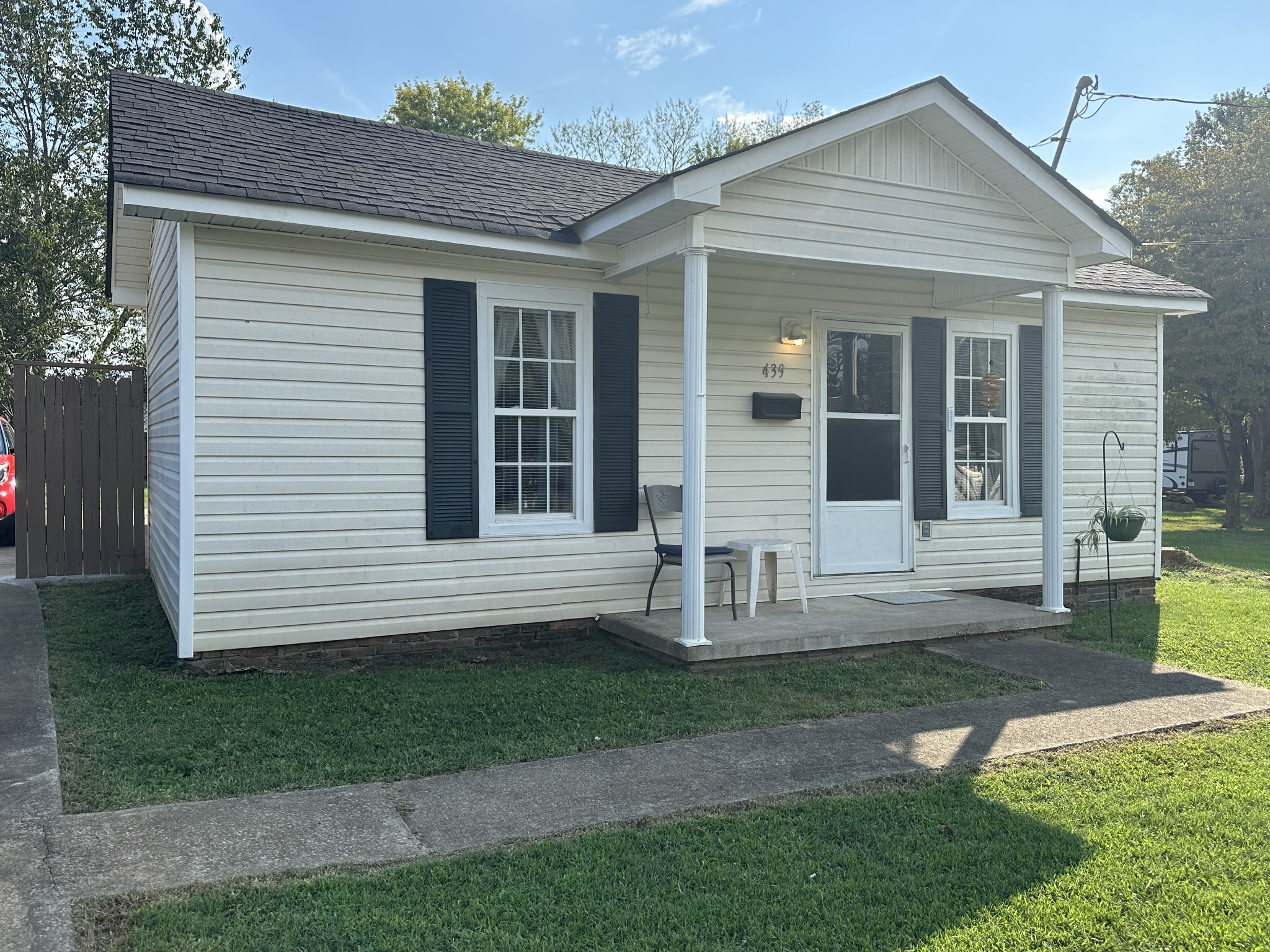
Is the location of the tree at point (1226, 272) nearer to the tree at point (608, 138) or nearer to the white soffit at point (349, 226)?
the tree at point (608, 138)

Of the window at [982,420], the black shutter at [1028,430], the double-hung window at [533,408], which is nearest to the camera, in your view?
the double-hung window at [533,408]

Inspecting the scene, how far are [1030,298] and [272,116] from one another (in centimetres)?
638

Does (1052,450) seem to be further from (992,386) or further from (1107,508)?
(1107,508)

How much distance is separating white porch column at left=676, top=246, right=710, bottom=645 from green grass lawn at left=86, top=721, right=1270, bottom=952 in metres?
2.11

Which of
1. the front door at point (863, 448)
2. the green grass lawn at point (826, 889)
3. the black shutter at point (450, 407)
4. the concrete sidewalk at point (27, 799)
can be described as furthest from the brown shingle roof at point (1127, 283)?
the concrete sidewalk at point (27, 799)

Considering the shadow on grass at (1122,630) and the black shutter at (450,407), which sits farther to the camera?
the shadow on grass at (1122,630)

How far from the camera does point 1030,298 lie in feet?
27.5

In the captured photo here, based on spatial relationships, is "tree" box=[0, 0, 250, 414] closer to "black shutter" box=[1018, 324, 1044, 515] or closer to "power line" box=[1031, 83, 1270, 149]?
"black shutter" box=[1018, 324, 1044, 515]

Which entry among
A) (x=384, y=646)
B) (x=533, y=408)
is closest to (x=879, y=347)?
(x=533, y=408)

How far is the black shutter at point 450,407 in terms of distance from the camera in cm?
625

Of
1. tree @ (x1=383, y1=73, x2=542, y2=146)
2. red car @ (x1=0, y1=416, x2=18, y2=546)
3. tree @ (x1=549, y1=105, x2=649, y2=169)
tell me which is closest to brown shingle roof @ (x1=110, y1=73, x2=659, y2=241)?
red car @ (x1=0, y1=416, x2=18, y2=546)

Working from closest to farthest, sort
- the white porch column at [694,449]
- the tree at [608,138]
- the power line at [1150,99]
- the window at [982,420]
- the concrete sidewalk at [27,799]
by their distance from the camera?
the concrete sidewalk at [27,799]
the white porch column at [694,449]
the window at [982,420]
the power line at [1150,99]
the tree at [608,138]

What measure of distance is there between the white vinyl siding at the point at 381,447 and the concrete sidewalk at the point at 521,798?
225 cm

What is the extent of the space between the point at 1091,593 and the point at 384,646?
6496mm
